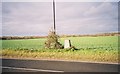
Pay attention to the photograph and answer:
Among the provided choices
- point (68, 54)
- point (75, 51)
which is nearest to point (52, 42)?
point (68, 54)

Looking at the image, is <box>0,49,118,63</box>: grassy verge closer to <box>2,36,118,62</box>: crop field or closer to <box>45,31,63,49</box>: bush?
<box>2,36,118,62</box>: crop field

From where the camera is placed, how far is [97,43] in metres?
14.4

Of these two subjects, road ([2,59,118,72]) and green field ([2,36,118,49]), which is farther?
green field ([2,36,118,49])

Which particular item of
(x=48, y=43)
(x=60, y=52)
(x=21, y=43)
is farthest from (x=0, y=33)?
(x=60, y=52)

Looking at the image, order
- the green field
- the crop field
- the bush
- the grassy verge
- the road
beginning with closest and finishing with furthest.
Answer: the road < the grassy verge < the crop field < the green field < the bush

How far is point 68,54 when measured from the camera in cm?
1444

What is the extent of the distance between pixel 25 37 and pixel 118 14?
642 cm

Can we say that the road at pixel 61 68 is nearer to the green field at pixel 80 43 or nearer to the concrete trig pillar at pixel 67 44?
the green field at pixel 80 43

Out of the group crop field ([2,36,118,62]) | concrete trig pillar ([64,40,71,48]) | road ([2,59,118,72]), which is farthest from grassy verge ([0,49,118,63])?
road ([2,59,118,72])

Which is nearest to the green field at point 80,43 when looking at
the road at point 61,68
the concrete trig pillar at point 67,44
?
the concrete trig pillar at point 67,44

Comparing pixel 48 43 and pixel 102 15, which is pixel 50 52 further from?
pixel 102 15

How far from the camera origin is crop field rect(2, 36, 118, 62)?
13.7 m

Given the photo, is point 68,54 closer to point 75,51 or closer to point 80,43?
point 75,51

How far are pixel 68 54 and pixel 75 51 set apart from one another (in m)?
0.51
